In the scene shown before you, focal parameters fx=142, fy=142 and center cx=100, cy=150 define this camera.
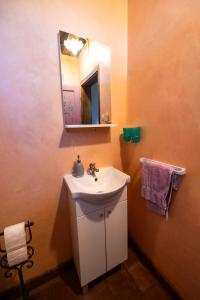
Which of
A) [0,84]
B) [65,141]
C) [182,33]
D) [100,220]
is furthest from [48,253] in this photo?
[182,33]

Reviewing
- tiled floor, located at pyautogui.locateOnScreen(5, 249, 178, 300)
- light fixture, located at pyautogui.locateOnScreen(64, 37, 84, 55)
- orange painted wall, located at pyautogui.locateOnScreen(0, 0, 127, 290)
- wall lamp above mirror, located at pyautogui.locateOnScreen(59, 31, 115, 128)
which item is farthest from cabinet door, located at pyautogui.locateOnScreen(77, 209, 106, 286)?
light fixture, located at pyautogui.locateOnScreen(64, 37, 84, 55)

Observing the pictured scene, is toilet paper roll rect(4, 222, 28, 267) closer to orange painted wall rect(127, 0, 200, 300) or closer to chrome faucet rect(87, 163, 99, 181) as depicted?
chrome faucet rect(87, 163, 99, 181)

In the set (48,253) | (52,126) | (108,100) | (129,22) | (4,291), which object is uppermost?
(129,22)

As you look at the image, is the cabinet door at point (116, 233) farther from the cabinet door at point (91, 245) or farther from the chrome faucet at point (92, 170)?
the chrome faucet at point (92, 170)

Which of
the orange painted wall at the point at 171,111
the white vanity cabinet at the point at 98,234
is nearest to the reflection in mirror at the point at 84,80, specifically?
the orange painted wall at the point at 171,111

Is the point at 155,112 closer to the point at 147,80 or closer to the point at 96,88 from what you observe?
the point at 147,80

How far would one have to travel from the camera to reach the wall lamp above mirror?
1.19 m

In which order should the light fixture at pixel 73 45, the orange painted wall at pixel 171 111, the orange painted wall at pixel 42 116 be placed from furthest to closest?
the light fixture at pixel 73 45, the orange painted wall at pixel 42 116, the orange painted wall at pixel 171 111

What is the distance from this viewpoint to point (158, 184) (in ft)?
3.76

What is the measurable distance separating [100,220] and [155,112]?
1005 millimetres

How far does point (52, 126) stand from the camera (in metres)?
1.20

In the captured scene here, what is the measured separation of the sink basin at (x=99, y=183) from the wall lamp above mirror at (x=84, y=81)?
0.47 m

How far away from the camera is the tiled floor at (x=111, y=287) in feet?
3.95

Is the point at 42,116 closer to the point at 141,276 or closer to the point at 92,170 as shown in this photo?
the point at 92,170
